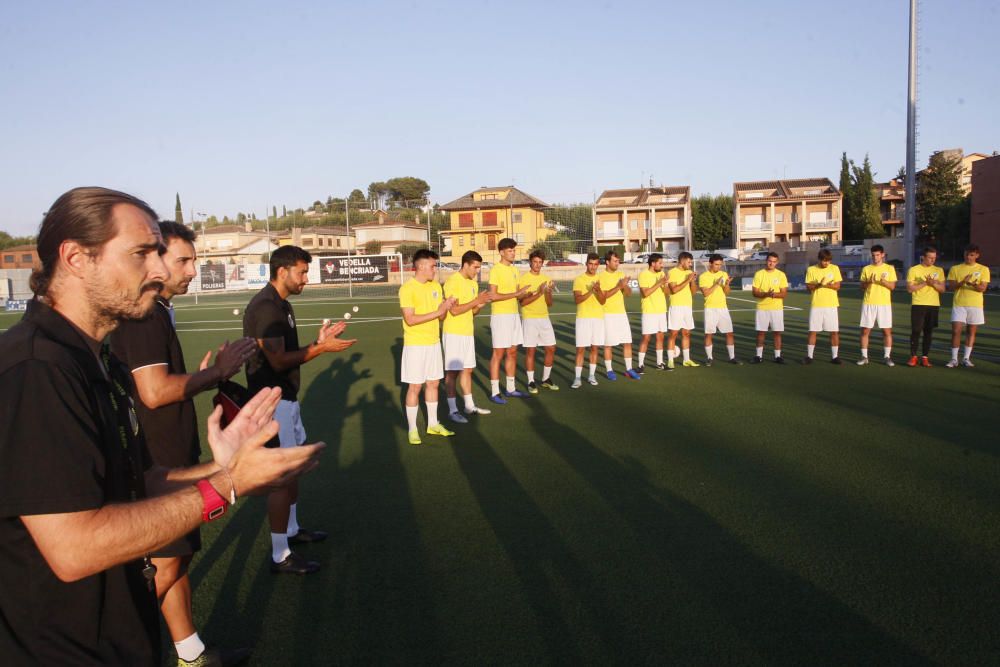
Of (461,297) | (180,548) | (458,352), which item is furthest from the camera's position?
(458,352)

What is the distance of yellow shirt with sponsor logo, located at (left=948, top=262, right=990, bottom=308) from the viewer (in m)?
11.4

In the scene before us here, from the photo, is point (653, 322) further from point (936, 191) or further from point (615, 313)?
point (936, 191)

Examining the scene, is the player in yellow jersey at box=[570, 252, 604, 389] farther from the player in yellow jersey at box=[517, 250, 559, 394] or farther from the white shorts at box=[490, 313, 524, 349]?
the white shorts at box=[490, 313, 524, 349]

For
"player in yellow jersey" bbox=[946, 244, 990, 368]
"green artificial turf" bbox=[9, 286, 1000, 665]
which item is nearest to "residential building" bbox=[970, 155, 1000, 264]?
"player in yellow jersey" bbox=[946, 244, 990, 368]

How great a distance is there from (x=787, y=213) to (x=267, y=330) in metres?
64.2

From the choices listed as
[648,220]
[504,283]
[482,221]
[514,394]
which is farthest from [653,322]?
[648,220]

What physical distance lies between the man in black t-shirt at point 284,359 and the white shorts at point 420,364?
2681 mm

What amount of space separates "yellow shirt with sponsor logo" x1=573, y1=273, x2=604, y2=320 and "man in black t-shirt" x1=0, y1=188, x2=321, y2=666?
9657 millimetres

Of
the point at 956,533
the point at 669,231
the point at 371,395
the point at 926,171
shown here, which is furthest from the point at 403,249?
the point at 956,533

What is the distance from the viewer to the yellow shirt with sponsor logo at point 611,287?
456 inches

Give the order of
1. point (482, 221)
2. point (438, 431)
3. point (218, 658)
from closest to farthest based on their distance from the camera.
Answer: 1. point (218, 658)
2. point (438, 431)
3. point (482, 221)

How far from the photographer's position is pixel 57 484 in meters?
1.45

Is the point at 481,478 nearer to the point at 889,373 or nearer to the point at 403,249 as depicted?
the point at 889,373

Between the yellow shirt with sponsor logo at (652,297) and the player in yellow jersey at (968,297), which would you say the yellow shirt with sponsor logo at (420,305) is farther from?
the player in yellow jersey at (968,297)
